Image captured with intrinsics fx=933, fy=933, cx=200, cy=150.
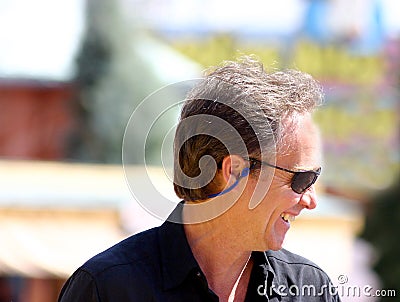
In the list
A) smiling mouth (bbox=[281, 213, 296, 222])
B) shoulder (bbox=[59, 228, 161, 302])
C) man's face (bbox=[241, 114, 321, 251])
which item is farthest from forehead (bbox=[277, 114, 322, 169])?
shoulder (bbox=[59, 228, 161, 302])

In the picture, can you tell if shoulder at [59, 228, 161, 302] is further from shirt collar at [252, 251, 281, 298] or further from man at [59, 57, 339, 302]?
shirt collar at [252, 251, 281, 298]

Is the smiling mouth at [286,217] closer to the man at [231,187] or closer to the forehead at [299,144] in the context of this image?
the man at [231,187]

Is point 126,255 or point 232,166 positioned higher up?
point 232,166

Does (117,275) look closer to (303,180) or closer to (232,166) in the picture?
(232,166)

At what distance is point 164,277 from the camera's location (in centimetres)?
196

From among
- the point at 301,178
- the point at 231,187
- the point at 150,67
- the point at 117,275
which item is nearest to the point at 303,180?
the point at 301,178

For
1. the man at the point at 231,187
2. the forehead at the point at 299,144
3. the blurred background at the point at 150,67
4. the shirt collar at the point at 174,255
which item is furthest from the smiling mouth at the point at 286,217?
the blurred background at the point at 150,67

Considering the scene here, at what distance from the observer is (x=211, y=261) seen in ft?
6.79

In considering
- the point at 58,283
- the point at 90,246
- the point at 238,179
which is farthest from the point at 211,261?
the point at 58,283

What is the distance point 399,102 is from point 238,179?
20.0ft

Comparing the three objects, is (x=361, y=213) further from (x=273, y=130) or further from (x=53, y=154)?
(x=53, y=154)

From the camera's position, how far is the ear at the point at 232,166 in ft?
6.64

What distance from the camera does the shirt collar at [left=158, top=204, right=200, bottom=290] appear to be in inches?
77.4

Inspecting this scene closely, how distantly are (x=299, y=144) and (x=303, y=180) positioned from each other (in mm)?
82
